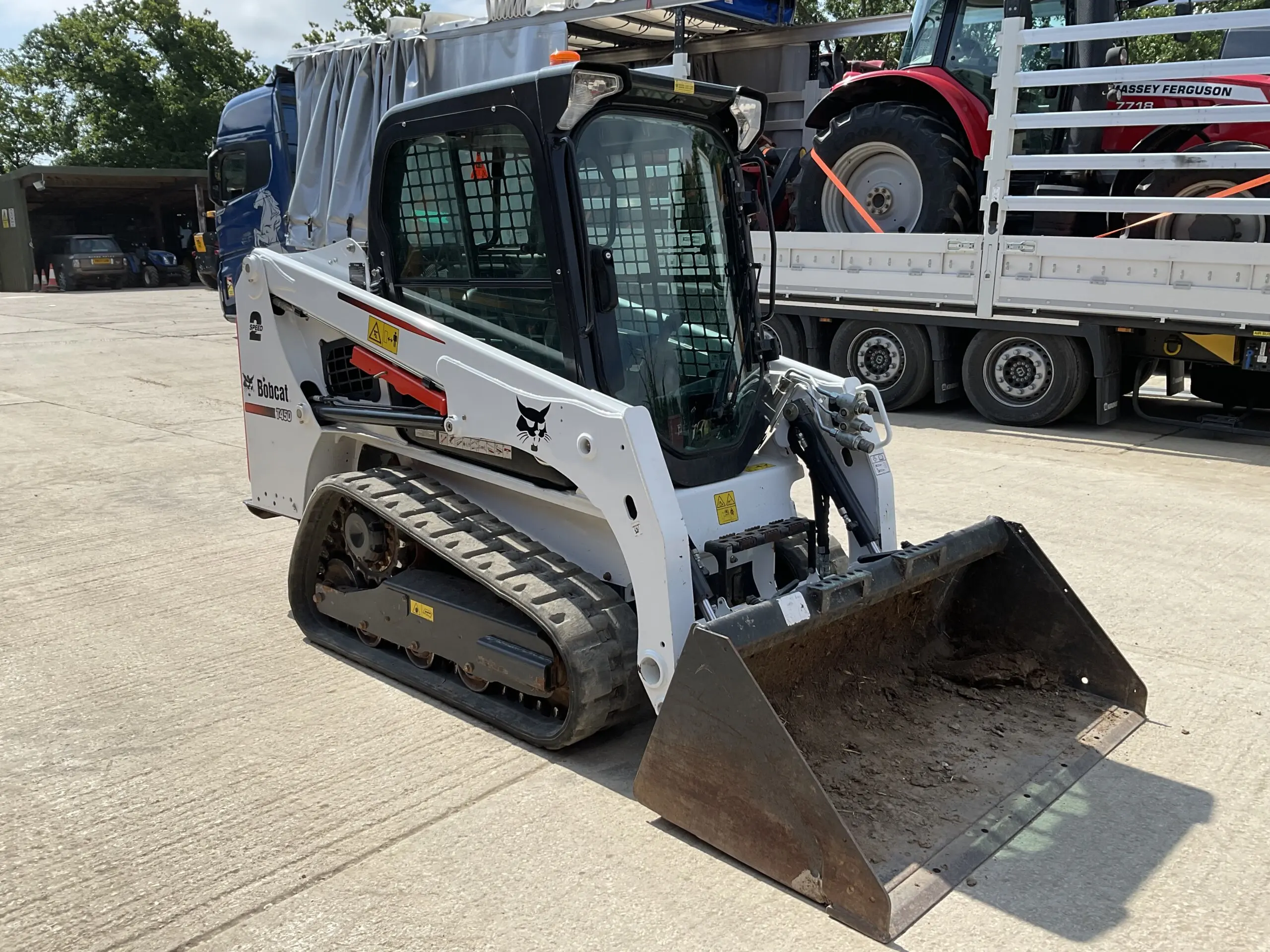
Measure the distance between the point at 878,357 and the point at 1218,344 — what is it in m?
2.92

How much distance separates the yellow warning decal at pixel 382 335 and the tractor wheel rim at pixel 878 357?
6776mm

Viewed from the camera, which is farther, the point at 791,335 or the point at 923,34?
the point at 791,335

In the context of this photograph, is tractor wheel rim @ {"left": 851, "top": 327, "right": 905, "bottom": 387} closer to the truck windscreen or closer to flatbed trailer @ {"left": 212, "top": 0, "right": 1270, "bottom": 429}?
flatbed trailer @ {"left": 212, "top": 0, "right": 1270, "bottom": 429}

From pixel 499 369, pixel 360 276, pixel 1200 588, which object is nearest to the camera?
pixel 499 369

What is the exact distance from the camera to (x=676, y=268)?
4.14 metres

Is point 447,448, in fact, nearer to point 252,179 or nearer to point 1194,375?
point 1194,375

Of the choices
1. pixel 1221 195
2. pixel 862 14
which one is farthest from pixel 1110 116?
pixel 862 14

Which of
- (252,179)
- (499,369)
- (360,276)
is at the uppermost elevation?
(252,179)

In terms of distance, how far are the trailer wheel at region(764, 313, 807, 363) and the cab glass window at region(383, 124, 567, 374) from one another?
6890 mm

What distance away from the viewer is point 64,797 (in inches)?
136

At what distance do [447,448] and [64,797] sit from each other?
1.78 m

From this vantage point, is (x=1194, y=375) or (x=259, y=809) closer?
(x=259, y=809)

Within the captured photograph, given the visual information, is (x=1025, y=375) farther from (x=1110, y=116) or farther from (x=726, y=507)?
(x=726, y=507)

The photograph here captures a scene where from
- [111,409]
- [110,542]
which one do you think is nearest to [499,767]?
[110,542]
